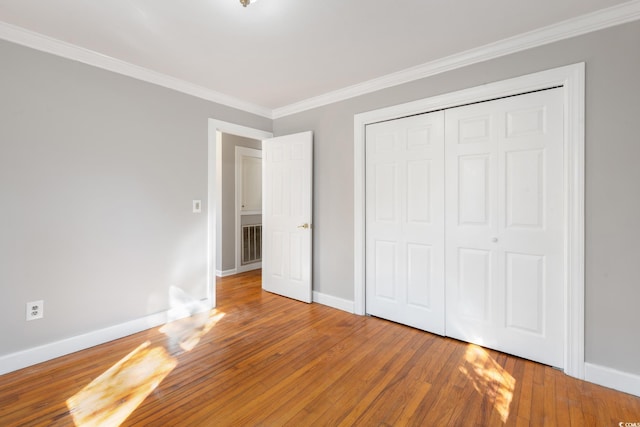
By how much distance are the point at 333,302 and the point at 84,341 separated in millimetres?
2363

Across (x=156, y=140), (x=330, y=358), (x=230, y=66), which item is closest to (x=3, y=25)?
(x=156, y=140)

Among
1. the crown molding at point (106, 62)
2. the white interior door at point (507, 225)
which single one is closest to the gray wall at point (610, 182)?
the white interior door at point (507, 225)

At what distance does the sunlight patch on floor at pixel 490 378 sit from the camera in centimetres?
180

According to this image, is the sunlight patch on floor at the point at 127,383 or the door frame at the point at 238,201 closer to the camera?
the sunlight patch on floor at the point at 127,383

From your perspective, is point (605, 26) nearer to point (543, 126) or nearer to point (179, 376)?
point (543, 126)

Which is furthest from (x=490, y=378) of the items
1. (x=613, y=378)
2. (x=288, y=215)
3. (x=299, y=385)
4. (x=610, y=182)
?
(x=288, y=215)

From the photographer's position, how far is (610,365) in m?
1.96

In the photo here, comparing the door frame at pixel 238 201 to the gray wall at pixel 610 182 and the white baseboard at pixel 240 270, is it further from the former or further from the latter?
the gray wall at pixel 610 182

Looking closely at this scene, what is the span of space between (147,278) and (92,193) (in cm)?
93

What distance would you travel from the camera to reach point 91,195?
2.50 metres

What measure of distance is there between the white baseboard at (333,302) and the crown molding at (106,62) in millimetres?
2522

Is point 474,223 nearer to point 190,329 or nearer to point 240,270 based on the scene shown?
point 190,329

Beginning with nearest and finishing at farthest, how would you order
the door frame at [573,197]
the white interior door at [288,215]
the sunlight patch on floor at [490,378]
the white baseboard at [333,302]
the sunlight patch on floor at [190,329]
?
the sunlight patch on floor at [490,378] → the door frame at [573,197] → the sunlight patch on floor at [190,329] → the white baseboard at [333,302] → the white interior door at [288,215]

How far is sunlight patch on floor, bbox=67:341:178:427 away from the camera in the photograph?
1684 mm
